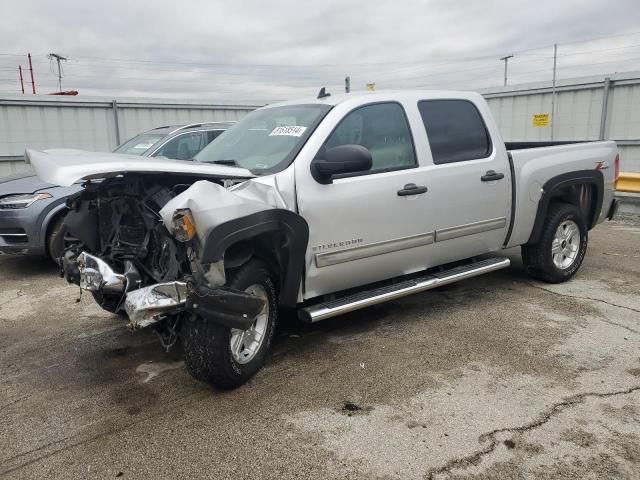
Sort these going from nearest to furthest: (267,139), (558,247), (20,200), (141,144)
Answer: (267,139)
(558,247)
(20,200)
(141,144)

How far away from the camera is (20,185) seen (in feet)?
21.8

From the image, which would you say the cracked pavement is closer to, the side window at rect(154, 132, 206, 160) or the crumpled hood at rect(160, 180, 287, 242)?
the crumpled hood at rect(160, 180, 287, 242)

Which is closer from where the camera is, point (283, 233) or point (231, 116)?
point (283, 233)

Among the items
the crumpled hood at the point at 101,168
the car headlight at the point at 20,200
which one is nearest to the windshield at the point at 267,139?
the crumpled hood at the point at 101,168

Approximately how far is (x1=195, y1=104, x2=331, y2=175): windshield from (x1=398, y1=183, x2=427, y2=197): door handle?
84cm

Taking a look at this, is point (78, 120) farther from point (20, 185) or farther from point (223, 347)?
point (223, 347)

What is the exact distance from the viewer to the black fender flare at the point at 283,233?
307cm

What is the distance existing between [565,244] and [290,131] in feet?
11.2

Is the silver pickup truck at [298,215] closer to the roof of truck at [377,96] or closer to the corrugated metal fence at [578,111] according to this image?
the roof of truck at [377,96]

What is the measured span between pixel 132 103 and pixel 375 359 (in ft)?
35.4

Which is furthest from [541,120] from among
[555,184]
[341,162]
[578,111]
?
[341,162]

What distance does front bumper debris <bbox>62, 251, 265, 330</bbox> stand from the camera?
3080 millimetres

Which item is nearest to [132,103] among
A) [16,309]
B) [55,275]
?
[55,275]

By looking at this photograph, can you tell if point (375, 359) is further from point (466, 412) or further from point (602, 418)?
point (602, 418)
